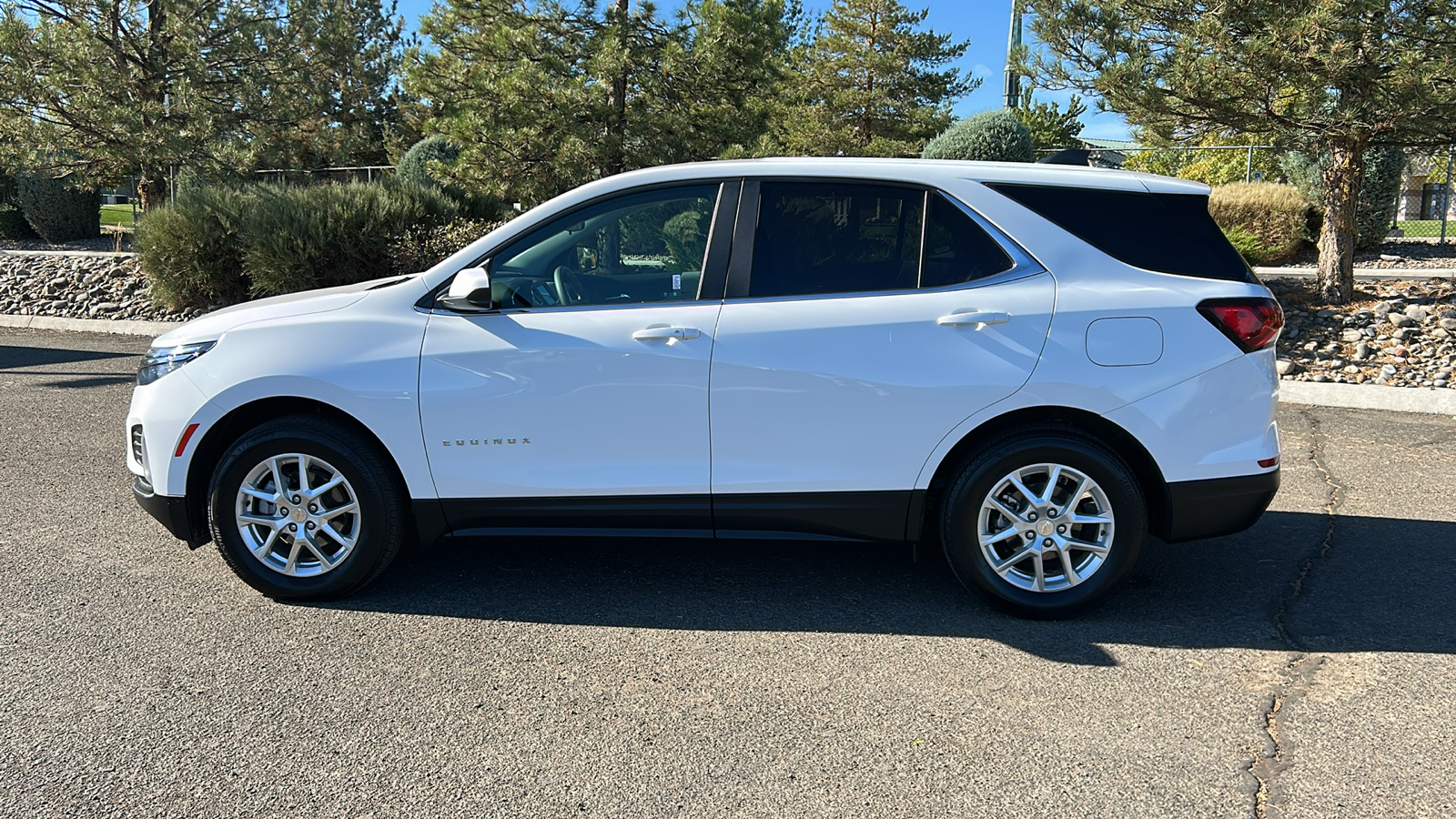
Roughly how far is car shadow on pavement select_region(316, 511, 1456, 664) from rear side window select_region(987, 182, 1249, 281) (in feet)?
4.54

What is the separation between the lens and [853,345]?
4.16 metres

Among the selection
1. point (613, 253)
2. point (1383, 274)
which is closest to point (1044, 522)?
point (613, 253)

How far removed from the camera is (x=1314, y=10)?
8945 millimetres

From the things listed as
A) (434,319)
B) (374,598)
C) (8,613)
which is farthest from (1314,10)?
(8,613)

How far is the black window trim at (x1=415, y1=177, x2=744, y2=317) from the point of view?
14.2 ft

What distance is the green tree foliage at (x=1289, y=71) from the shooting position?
9.05 metres

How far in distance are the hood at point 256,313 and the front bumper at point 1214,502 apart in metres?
3.23

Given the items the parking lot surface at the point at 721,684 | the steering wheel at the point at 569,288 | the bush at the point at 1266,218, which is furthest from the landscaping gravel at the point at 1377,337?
the steering wheel at the point at 569,288

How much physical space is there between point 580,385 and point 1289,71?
26.9 ft

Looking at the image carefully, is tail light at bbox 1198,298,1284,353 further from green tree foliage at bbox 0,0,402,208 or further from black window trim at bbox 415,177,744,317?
green tree foliage at bbox 0,0,402,208

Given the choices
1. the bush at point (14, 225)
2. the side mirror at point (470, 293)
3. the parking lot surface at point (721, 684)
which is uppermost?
the bush at point (14, 225)

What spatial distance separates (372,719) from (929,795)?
5.81 feet

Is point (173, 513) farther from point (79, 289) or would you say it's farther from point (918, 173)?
point (79, 289)

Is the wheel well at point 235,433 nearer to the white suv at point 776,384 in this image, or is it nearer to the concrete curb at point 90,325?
the white suv at point 776,384
